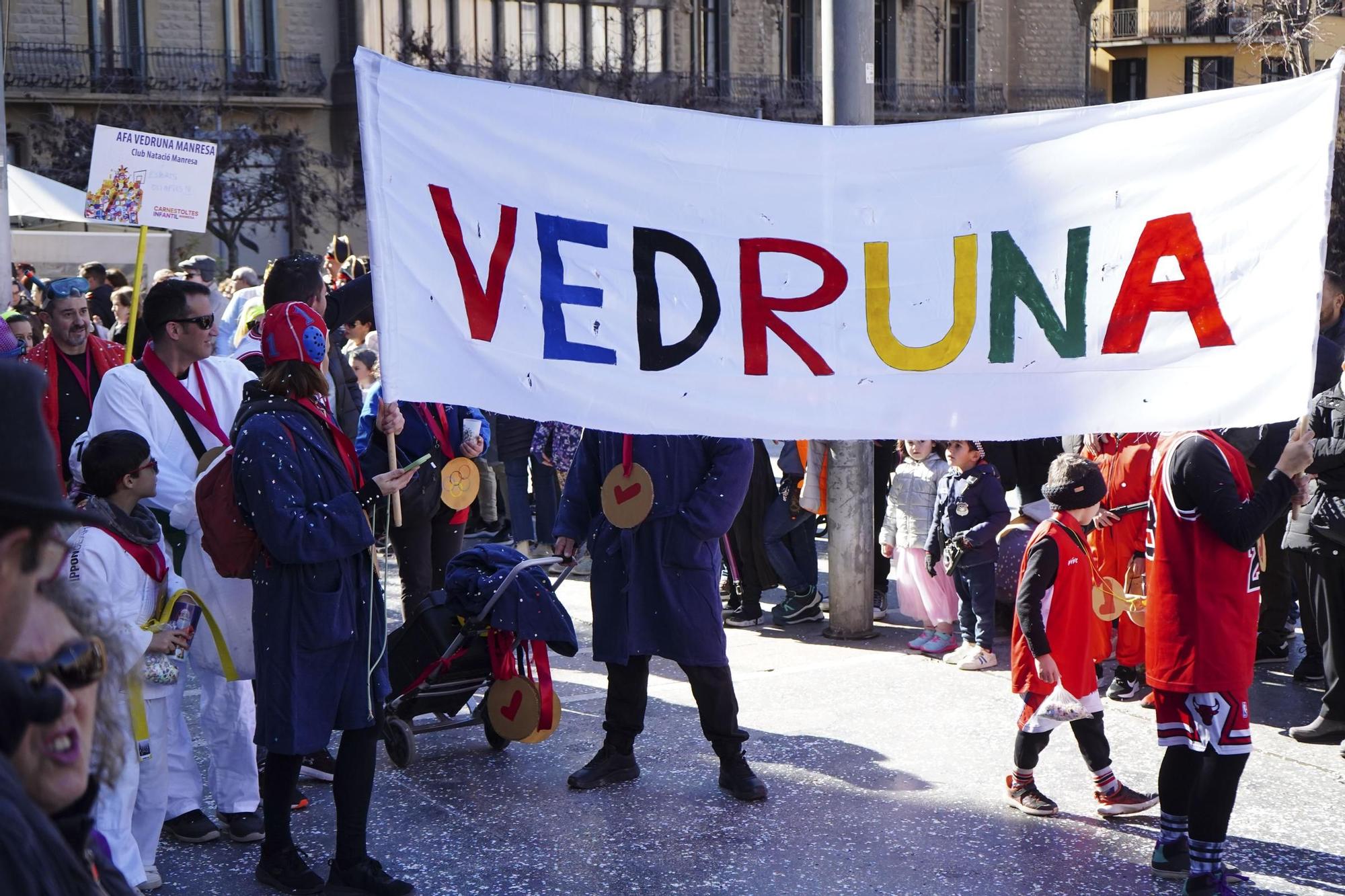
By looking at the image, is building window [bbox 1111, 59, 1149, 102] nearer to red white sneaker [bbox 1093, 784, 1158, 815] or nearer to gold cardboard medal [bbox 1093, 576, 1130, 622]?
gold cardboard medal [bbox 1093, 576, 1130, 622]

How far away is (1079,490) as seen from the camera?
538 cm

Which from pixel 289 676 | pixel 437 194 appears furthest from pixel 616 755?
pixel 437 194

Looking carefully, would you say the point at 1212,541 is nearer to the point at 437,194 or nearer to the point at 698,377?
the point at 698,377

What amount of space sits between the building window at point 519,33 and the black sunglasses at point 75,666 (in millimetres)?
38785

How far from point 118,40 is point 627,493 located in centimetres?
3373

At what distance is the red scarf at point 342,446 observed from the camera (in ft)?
15.3

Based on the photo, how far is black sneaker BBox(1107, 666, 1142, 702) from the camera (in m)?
6.89

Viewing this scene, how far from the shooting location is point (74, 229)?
828 inches

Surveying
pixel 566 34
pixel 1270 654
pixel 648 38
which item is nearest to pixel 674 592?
pixel 1270 654

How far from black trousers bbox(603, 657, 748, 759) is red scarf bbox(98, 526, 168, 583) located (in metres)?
1.76

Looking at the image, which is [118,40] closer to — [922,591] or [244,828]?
[922,591]

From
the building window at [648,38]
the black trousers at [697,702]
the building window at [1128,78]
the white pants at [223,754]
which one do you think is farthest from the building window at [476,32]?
the white pants at [223,754]

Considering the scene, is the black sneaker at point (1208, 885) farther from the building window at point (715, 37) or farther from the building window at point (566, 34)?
the building window at point (715, 37)

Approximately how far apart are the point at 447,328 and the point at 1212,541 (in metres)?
2.38
